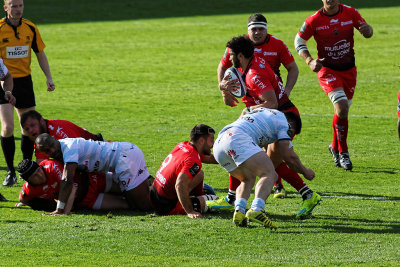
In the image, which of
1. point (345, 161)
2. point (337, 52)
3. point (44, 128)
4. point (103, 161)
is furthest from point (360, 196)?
point (44, 128)

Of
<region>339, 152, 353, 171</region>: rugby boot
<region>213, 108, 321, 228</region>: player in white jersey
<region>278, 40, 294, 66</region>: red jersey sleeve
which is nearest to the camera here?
<region>213, 108, 321, 228</region>: player in white jersey

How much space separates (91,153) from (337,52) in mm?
4624

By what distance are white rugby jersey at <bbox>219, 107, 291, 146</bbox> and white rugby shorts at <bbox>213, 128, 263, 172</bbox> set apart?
0.12 meters

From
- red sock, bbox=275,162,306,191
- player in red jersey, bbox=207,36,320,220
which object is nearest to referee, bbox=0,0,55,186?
player in red jersey, bbox=207,36,320,220

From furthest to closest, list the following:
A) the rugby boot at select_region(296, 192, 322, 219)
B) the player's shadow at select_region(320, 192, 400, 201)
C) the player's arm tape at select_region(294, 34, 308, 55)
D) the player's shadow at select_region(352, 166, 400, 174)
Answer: the player's arm tape at select_region(294, 34, 308, 55), the player's shadow at select_region(352, 166, 400, 174), the player's shadow at select_region(320, 192, 400, 201), the rugby boot at select_region(296, 192, 322, 219)

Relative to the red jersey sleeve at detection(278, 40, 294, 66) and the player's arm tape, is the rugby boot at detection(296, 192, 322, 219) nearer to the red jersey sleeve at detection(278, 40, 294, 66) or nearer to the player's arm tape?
the red jersey sleeve at detection(278, 40, 294, 66)

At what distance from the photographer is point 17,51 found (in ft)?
36.4

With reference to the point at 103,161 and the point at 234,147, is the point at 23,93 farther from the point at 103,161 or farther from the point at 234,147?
the point at 234,147

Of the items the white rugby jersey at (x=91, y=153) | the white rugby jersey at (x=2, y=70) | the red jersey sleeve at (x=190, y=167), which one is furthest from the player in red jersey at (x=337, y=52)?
the white rugby jersey at (x=2, y=70)

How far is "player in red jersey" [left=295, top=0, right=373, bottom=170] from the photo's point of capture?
11875 millimetres

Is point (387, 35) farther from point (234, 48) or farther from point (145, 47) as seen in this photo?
point (234, 48)

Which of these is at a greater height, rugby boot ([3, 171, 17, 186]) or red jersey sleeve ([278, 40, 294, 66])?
red jersey sleeve ([278, 40, 294, 66])

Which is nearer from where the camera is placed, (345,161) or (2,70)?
(2,70)

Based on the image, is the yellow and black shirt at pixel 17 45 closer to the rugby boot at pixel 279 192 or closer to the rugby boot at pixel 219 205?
the rugby boot at pixel 219 205
